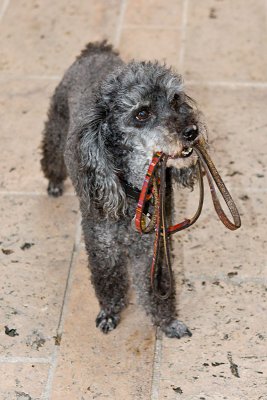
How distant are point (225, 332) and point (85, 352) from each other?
72 cm

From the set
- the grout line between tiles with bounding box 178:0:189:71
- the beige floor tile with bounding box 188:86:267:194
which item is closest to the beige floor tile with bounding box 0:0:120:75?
the grout line between tiles with bounding box 178:0:189:71

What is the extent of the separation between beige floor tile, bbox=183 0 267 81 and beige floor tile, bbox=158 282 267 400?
2114 mm

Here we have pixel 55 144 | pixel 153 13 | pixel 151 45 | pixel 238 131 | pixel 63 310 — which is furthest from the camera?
pixel 153 13

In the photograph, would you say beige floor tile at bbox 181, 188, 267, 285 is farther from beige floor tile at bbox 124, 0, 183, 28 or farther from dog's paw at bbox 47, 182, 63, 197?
beige floor tile at bbox 124, 0, 183, 28

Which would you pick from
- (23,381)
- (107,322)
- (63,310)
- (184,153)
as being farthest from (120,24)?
(23,381)

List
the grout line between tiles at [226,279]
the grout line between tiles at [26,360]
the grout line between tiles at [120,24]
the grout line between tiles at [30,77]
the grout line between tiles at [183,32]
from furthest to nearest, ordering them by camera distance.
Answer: the grout line between tiles at [120,24] < the grout line between tiles at [183,32] < the grout line between tiles at [30,77] < the grout line between tiles at [226,279] < the grout line between tiles at [26,360]

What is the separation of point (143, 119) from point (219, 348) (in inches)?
49.5

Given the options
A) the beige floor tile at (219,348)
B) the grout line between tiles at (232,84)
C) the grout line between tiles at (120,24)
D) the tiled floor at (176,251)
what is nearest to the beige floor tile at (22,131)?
the tiled floor at (176,251)

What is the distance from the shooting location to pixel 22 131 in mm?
4980

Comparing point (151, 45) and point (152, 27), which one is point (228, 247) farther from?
point (152, 27)

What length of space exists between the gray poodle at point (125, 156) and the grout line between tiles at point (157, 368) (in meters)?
0.06

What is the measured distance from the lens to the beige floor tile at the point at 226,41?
546cm

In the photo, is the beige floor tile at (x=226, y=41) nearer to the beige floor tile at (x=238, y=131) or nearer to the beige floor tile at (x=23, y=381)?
the beige floor tile at (x=238, y=131)

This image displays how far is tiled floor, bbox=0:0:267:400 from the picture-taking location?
3.49 meters
